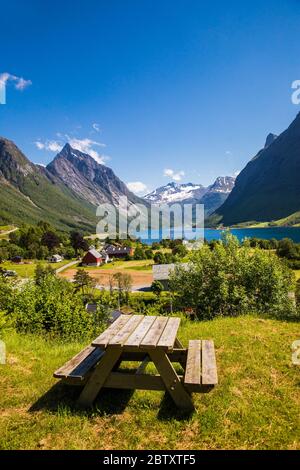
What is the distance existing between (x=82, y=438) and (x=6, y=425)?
4.90ft

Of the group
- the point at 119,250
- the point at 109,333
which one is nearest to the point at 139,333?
the point at 109,333

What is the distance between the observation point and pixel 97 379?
6391mm

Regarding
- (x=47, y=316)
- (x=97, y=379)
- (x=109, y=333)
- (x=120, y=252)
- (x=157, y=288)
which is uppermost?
(x=109, y=333)

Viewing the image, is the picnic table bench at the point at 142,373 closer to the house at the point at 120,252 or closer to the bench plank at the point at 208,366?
the bench plank at the point at 208,366

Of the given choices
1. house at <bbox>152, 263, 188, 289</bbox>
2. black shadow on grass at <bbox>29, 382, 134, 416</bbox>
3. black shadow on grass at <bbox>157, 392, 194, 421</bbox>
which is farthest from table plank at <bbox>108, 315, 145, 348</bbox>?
house at <bbox>152, 263, 188, 289</bbox>

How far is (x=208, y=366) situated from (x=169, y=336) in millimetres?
981

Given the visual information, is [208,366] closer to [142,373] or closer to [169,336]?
[169,336]

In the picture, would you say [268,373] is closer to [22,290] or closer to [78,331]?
[78,331]

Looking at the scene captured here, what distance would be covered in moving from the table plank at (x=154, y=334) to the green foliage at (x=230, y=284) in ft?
34.8

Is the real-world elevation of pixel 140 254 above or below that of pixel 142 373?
below

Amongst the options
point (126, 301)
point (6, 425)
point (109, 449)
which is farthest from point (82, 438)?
point (126, 301)

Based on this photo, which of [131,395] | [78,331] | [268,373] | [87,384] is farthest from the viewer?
[78,331]

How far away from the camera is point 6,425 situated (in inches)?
233

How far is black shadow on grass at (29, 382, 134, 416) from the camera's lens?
6.38 m
